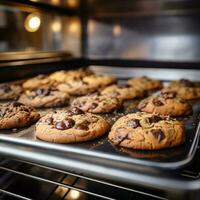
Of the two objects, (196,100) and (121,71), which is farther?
(121,71)

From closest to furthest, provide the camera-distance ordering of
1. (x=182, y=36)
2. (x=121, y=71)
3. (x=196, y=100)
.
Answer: (x=196, y=100), (x=182, y=36), (x=121, y=71)

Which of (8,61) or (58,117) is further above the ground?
(8,61)

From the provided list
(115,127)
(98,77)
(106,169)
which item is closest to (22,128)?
(115,127)

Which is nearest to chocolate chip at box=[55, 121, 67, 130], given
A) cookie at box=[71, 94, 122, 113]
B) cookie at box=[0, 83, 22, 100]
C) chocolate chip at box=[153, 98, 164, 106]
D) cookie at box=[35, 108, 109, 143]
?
cookie at box=[35, 108, 109, 143]

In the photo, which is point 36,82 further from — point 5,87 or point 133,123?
point 133,123

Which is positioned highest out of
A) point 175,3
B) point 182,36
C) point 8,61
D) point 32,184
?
point 175,3

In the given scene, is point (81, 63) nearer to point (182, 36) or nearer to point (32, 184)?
point (182, 36)

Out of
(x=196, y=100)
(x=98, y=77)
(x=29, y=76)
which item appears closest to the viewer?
(x=196, y=100)
